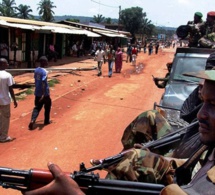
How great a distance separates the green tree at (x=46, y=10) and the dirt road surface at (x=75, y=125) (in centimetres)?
6287

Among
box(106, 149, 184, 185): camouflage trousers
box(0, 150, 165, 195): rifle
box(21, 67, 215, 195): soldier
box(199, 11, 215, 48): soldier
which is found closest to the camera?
box(21, 67, 215, 195): soldier

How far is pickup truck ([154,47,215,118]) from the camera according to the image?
6.04m

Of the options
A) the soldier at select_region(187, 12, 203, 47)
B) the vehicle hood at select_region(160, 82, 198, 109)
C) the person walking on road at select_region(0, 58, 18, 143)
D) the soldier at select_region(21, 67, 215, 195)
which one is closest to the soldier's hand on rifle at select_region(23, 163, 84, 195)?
the soldier at select_region(21, 67, 215, 195)

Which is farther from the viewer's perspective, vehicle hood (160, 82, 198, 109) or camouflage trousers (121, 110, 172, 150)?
vehicle hood (160, 82, 198, 109)

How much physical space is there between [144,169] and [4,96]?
490 centimetres

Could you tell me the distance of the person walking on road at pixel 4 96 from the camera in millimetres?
6320

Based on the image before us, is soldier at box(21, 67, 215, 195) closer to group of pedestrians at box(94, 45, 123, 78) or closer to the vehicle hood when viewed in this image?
the vehicle hood

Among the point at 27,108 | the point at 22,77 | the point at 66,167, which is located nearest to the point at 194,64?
the point at 66,167

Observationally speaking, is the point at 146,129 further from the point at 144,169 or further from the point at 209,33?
the point at 209,33

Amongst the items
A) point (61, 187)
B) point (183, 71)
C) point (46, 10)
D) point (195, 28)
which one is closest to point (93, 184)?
point (61, 187)

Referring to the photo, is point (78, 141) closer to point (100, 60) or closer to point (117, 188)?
point (117, 188)

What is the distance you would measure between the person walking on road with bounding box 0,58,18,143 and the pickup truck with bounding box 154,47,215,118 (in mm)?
2894

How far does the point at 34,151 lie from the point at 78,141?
3.34 feet

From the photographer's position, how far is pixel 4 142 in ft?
21.6
